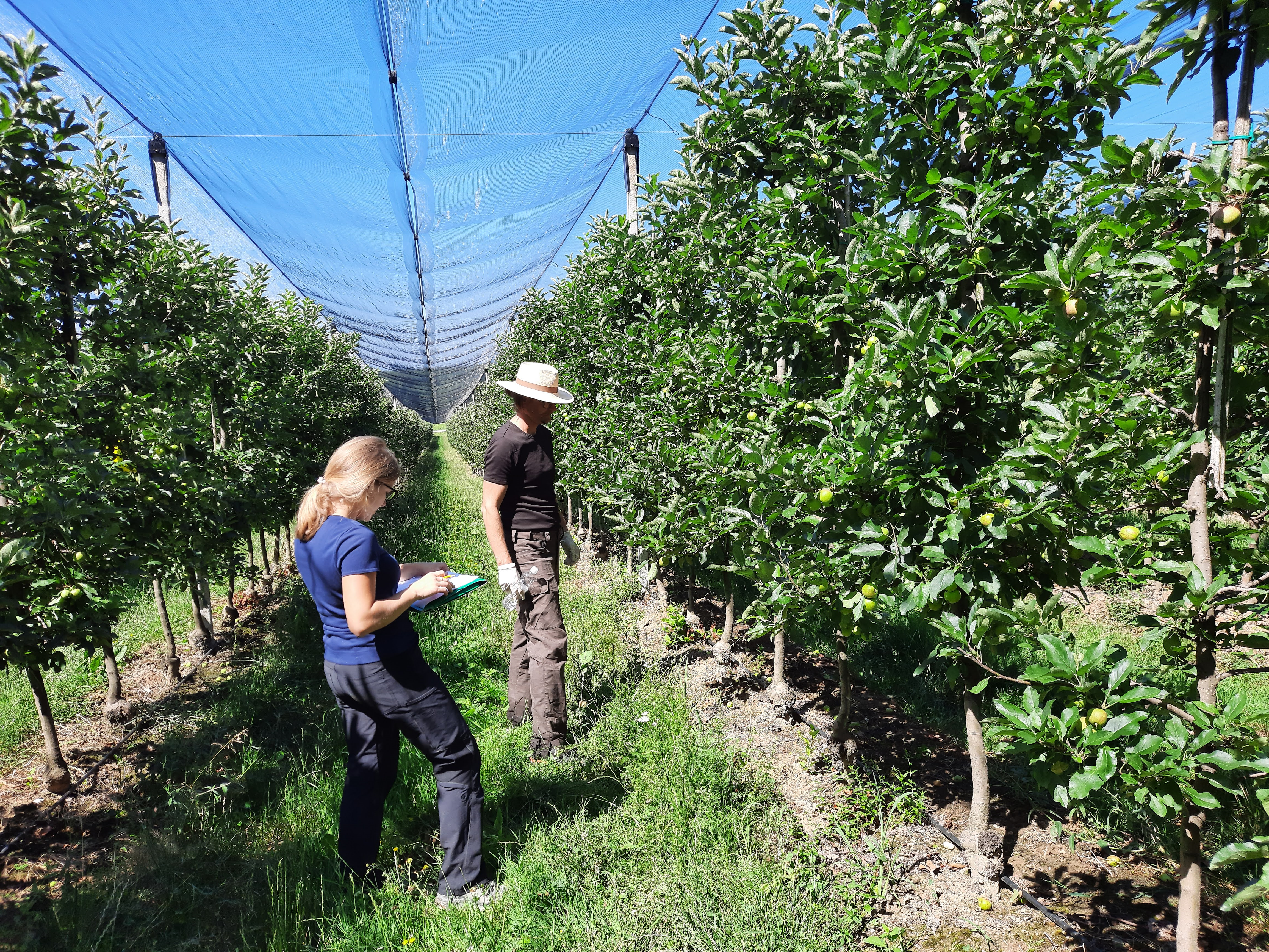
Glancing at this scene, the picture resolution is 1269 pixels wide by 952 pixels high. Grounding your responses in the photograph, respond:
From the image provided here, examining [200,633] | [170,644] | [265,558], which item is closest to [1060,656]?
[170,644]

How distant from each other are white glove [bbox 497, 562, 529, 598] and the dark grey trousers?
924mm

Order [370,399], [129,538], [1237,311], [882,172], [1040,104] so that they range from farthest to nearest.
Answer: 1. [370,399]
2. [129,538]
3. [882,172]
4. [1040,104]
5. [1237,311]

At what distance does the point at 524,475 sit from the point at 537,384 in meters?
0.48

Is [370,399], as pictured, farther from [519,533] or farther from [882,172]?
[882,172]

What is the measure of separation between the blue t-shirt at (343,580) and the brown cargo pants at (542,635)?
1.13 meters

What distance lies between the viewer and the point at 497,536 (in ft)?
10.6

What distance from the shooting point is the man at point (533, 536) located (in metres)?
3.29

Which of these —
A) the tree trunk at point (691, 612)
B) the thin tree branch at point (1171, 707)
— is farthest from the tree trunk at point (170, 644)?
the thin tree branch at point (1171, 707)

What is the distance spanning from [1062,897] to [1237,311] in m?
2.06

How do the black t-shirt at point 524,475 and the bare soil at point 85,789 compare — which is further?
the black t-shirt at point 524,475

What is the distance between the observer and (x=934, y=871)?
2.45 m

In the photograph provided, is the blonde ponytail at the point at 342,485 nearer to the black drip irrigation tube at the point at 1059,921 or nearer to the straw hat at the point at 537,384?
the straw hat at the point at 537,384

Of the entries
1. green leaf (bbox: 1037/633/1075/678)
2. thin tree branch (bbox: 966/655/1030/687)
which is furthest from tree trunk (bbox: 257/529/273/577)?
green leaf (bbox: 1037/633/1075/678)

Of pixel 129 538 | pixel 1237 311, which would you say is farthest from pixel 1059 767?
pixel 129 538
